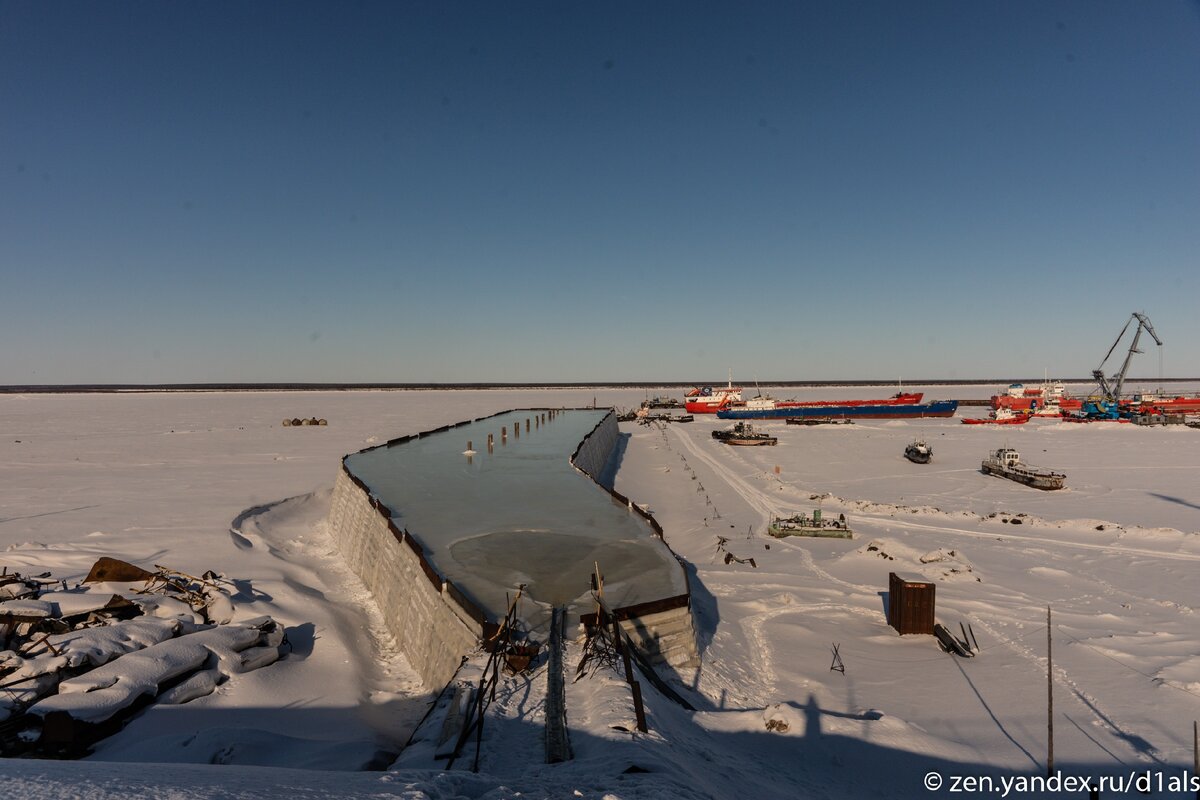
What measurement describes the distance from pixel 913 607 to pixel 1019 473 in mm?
21759

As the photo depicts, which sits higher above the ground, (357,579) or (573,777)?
(573,777)

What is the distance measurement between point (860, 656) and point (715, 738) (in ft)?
18.2

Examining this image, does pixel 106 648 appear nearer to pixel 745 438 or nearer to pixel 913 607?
pixel 913 607

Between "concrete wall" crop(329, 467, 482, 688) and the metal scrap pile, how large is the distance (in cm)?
251

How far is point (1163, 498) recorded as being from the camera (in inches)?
986

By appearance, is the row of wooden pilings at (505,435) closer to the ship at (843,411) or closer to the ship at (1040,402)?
the ship at (843,411)

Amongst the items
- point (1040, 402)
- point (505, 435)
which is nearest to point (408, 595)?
point (505, 435)

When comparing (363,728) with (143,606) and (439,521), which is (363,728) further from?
(439,521)

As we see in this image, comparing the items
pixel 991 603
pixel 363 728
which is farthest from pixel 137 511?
pixel 991 603

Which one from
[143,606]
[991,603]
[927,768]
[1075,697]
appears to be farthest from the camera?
[991,603]

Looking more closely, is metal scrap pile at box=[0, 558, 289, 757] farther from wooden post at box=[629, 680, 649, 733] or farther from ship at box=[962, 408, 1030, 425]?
ship at box=[962, 408, 1030, 425]

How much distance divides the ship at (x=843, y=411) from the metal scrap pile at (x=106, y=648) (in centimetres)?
6805

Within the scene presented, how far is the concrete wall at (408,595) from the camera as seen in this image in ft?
32.8

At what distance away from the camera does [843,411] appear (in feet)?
254
